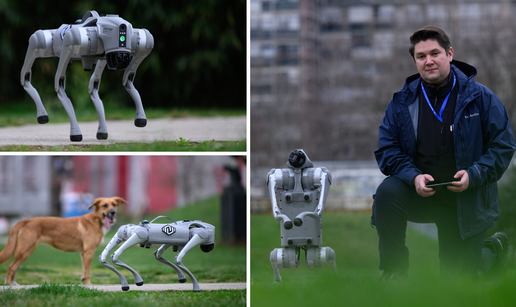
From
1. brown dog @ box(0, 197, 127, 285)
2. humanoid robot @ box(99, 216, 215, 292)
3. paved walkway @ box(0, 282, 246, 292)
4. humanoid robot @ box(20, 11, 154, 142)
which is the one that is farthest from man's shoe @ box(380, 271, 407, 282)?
humanoid robot @ box(20, 11, 154, 142)

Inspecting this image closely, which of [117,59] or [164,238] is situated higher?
[117,59]

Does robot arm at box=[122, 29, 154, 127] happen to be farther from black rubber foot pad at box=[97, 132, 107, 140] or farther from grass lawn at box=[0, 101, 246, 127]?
grass lawn at box=[0, 101, 246, 127]

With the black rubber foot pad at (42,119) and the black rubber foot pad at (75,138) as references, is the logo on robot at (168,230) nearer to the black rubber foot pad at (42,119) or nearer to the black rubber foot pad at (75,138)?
the black rubber foot pad at (75,138)

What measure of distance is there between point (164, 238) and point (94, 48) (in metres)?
1.43

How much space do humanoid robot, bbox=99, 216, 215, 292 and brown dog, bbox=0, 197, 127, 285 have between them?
1.62ft

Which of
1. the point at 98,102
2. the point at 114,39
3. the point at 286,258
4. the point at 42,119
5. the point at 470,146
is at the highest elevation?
the point at 114,39

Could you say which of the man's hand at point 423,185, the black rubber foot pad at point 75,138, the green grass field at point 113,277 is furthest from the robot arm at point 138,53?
the man's hand at point 423,185

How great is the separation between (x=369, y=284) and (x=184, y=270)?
141 cm

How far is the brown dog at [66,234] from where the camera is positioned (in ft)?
14.0

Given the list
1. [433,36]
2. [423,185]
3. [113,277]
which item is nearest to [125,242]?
[113,277]

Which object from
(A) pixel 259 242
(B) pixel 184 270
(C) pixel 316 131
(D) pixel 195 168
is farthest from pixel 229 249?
(C) pixel 316 131

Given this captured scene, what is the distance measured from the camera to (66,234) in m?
4.40

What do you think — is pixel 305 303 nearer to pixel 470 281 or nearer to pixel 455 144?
pixel 470 281

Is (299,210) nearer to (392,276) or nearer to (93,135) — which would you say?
(392,276)
